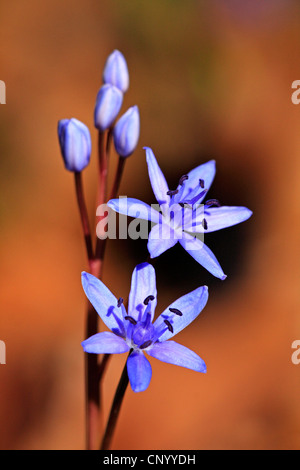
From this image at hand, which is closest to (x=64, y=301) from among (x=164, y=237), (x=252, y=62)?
(x=164, y=237)

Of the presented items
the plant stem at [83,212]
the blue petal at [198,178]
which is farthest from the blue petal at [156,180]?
the plant stem at [83,212]

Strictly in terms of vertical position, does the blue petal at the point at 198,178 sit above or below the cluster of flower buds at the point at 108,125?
below

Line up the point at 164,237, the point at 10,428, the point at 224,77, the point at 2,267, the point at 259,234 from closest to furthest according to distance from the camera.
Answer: the point at 164,237
the point at 10,428
the point at 2,267
the point at 259,234
the point at 224,77

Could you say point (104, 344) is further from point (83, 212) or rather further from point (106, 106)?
point (106, 106)

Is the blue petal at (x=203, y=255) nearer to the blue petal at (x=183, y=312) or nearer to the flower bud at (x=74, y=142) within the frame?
the blue petal at (x=183, y=312)

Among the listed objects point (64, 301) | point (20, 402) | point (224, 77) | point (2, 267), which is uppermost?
point (224, 77)

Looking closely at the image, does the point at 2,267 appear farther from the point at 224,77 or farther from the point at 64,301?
the point at 224,77
